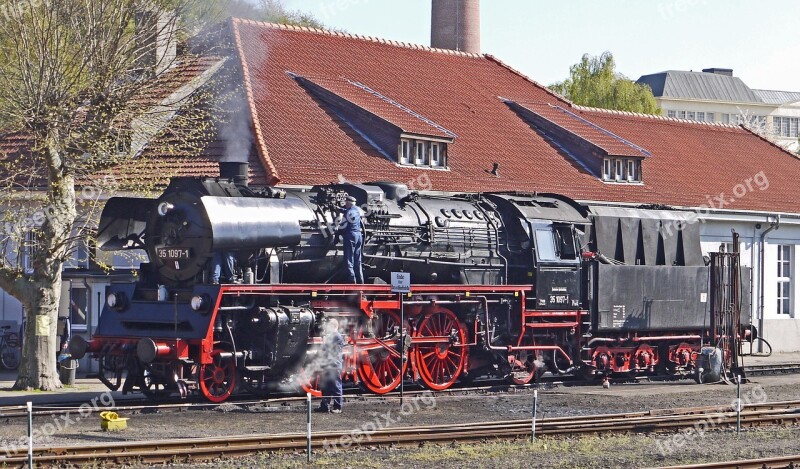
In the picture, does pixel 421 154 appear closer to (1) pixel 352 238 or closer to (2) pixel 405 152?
(2) pixel 405 152

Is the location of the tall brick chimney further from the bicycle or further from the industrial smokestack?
the industrial smokestack

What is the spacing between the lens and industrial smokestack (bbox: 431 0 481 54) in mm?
46625

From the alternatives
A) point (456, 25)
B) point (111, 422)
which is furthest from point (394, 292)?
point (456, 25)

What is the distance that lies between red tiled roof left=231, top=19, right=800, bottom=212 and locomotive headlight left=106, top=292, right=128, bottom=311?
7994mm

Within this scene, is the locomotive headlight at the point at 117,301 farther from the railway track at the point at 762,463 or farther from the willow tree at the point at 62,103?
the railway track at the point at 762,463

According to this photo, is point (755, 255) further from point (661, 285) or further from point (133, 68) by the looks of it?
point (133, 68)

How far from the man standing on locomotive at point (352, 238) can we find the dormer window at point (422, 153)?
37.2 ft

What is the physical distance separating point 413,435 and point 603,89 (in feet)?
168

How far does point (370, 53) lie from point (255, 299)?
68.5 feet

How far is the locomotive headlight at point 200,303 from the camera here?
17.6 metres

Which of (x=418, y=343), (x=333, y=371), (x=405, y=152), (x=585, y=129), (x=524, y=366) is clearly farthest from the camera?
(x=585, y=129)

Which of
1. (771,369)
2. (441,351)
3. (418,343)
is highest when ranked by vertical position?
(418,343)

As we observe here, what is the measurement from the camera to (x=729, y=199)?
124 feet

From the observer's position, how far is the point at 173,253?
18.5 metres
